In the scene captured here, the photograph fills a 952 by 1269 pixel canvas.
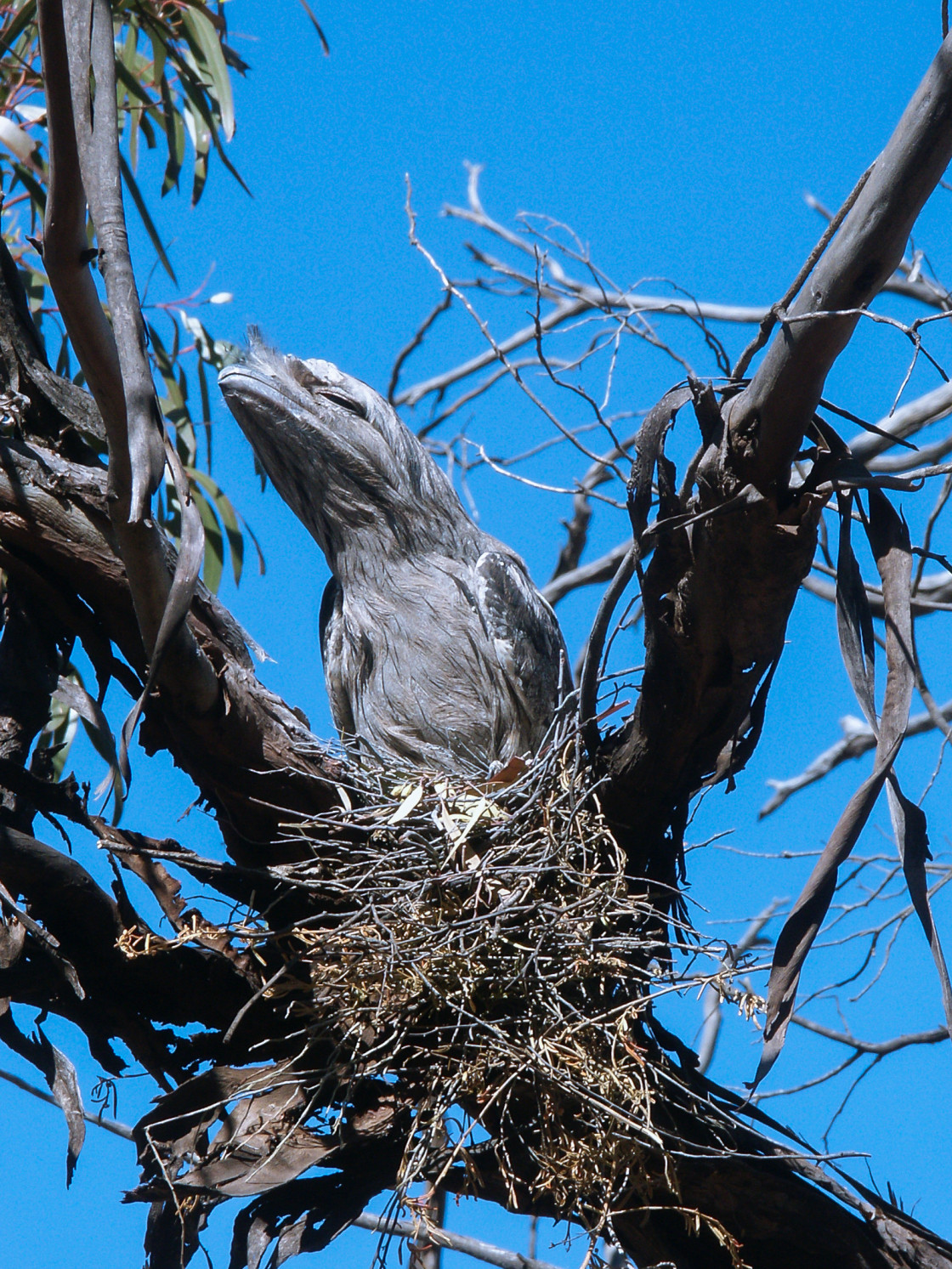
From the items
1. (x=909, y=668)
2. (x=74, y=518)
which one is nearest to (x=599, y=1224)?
(x=909, y=668)

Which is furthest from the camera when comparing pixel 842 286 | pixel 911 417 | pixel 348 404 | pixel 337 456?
pixel 911 417

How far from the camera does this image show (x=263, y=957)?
2611 mm

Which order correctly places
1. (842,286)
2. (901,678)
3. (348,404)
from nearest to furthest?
(842,286)
(901,678)
(348,404)

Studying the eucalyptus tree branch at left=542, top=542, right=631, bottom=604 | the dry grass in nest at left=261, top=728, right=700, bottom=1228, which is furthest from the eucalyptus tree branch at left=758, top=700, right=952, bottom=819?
the dry grass in nest at left=261, top=728, right=700, bottom=1228

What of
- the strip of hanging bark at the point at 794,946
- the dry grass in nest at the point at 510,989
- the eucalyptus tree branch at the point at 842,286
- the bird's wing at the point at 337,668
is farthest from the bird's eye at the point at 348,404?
the strip of hanging bark at the point at 794,946

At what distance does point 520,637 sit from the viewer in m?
3.38

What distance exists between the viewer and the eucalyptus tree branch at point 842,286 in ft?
5.28

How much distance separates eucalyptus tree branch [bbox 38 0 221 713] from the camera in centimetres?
173

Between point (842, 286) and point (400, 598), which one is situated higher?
point (400, 598)

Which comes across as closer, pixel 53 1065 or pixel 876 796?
pixel 876 796

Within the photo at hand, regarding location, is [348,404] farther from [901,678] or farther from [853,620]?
[901,678]

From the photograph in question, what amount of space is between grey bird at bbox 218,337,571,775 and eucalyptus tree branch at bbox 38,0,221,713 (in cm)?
136

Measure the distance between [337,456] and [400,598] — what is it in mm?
414

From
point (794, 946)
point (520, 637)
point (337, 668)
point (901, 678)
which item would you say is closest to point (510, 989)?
point (794, 946)
